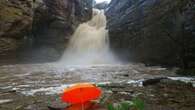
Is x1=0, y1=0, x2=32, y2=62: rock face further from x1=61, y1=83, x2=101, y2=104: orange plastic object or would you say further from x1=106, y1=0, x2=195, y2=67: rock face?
x1=61, y1=83, x2=101, y2=104: orange plastic object

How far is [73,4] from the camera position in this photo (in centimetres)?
2741

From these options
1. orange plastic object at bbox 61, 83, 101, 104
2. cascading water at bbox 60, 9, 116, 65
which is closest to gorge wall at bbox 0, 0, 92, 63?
cascading water at bbox 60, 9, 116, 65

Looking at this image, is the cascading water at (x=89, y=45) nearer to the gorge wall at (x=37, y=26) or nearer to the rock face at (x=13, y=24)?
the gorge wall at (x=37, y=26)

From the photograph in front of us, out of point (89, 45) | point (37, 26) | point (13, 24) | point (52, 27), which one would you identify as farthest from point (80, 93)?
point (89, 45)

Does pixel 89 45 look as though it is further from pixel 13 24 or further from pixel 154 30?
pixel 154 30

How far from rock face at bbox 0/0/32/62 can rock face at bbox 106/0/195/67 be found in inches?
261

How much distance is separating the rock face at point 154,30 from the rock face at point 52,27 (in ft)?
15.9

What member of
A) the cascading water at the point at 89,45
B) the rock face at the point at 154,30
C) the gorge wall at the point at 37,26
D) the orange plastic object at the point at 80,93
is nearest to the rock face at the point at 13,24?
the gorge wall at the point at 37,26

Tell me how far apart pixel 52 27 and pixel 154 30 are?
11366 millimetres

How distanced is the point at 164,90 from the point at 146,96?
2.54 feet

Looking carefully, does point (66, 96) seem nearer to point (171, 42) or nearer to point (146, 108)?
point (146, 108)

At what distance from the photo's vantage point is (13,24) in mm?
19094

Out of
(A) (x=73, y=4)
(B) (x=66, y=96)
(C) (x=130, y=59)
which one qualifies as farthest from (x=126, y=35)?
(B) (x=66, y=96)

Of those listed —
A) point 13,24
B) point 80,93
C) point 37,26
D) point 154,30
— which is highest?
point 37,26
